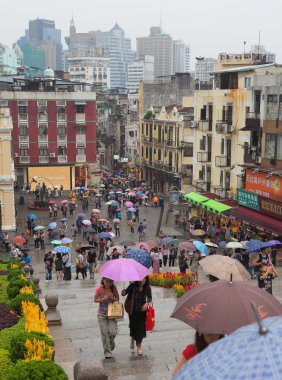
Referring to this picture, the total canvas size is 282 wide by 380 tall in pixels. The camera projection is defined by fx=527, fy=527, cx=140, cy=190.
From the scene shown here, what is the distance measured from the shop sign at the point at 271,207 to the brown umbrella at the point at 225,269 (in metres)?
Answer: 16.9

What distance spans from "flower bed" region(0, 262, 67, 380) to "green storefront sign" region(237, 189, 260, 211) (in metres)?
17.6

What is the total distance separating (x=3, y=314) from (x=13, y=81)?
5181cm

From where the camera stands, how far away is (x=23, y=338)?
8789 millimetres

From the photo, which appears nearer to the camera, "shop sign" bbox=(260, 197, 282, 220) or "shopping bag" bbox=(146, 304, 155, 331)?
"shopping bag" bbox=(146, 304, 155, 331)

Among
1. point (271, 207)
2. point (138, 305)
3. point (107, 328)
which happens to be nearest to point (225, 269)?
point (138, 305)

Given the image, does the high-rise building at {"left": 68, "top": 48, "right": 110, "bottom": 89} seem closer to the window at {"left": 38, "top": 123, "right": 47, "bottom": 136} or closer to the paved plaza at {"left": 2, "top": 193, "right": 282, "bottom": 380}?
the window at {"left": 38, "top": 123, "right": 47, "bottom": 136}

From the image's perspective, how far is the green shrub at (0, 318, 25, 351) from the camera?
990 centimetres

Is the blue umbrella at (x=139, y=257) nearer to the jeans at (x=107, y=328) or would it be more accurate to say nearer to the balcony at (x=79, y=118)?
the jeans at (x=107, y=328)

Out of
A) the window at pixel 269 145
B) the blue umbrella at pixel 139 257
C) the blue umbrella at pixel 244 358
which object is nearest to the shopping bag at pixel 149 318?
the blue umbrella at pixel 244 358

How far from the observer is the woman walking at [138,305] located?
957 centimetres

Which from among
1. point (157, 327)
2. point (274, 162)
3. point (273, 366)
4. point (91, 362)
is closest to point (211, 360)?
point (273, 366)

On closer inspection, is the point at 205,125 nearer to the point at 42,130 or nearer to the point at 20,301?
the point at 42,130

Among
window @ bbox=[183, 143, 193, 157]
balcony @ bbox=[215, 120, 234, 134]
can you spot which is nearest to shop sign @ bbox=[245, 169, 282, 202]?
balcony @ bbox=[215, 120, 234, 134]

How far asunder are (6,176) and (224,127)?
16.0 m
